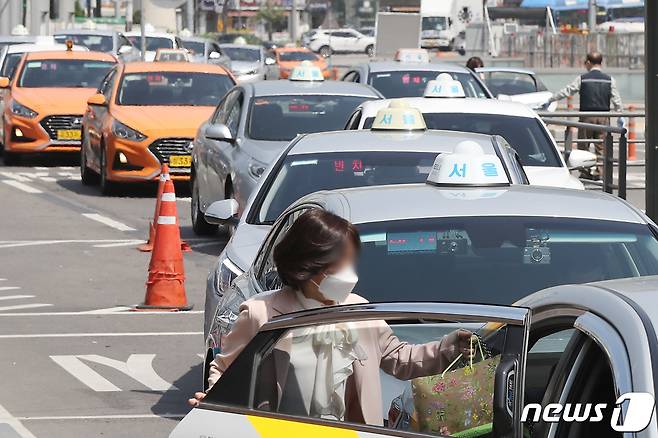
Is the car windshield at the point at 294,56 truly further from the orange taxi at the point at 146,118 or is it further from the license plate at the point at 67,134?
the orange taxi at the point at 146,118

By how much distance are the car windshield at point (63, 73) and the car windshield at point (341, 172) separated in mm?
15196

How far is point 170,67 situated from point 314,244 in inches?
658

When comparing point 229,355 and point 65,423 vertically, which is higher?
point 229,355

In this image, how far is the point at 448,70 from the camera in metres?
20.3

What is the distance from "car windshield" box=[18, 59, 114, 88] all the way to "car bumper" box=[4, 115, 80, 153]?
99 centimetres

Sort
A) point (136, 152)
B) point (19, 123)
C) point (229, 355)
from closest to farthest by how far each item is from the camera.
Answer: point (229, 355)
point (136, 152)
point (19, 123)

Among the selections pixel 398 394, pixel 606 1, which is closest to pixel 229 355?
pixel 398 394

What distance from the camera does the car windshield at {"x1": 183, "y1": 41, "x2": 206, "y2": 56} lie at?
40.0 m

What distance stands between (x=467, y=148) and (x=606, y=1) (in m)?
81.9

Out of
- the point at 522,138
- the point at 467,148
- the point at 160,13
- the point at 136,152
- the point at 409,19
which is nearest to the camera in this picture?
the point at 467,148

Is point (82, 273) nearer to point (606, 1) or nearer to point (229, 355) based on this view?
point (229, 355)

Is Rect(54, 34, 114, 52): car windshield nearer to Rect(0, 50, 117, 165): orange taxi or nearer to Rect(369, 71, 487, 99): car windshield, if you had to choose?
Rect(0, 50, 117, 165): orange taxi

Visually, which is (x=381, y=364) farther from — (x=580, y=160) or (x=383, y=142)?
(x=580, y=160)

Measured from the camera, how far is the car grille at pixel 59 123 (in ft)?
77.5
